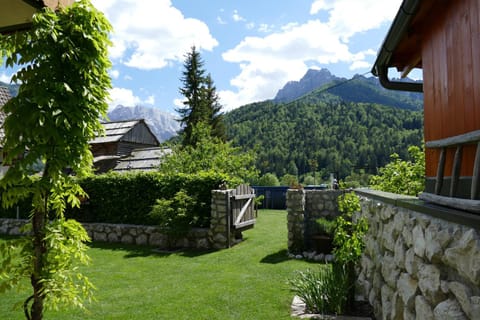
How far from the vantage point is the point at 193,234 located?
32.4ft

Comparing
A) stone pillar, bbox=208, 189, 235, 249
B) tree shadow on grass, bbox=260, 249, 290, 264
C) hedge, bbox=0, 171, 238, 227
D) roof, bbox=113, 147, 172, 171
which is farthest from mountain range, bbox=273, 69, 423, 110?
tree shadow on grass, bbox=260, 249, 290, 264

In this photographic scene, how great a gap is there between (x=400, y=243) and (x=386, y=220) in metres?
0.66

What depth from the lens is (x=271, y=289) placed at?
588 cm

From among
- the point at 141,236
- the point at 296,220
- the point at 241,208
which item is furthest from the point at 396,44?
the point at 141,236

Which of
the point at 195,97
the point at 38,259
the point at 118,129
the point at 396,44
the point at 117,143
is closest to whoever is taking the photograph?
the point at 38,259

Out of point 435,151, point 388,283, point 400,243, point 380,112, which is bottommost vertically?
point 388,283

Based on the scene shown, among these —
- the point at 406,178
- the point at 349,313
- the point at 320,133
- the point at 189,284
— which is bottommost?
the point at 189,284

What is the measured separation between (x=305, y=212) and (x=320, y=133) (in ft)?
123

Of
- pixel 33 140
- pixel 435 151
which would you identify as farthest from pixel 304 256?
pixel 33 140

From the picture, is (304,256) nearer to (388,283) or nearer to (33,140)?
(388,283)

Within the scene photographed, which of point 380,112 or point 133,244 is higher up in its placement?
point 380,112

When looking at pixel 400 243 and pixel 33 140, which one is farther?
pixel 400 243

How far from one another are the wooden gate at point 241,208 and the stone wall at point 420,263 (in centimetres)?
537

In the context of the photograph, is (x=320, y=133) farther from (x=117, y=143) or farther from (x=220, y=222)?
(x=220, y=222)
